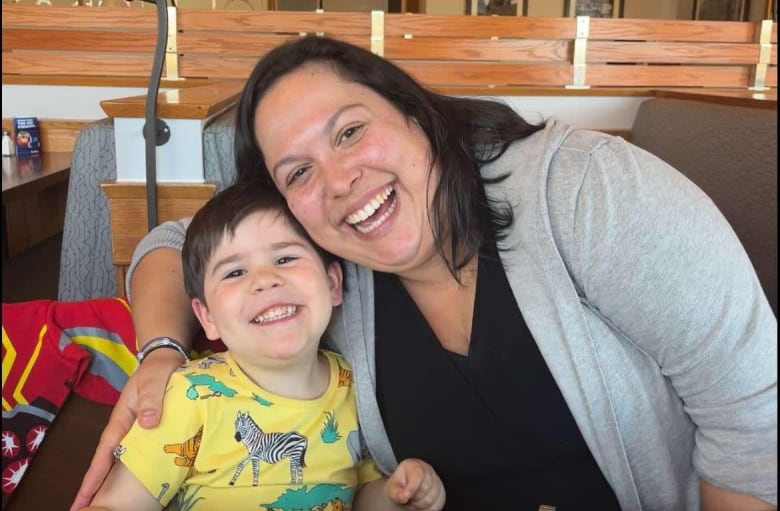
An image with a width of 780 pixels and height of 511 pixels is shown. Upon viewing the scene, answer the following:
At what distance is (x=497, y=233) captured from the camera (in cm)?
110

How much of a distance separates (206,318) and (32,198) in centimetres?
264

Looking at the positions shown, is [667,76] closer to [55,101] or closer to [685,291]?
[55,101]

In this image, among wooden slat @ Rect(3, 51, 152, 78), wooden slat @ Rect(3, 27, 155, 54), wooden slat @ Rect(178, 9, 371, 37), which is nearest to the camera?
wooden slat @ Rect(3, 51, 152, 78)

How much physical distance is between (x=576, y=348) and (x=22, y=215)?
122 inches

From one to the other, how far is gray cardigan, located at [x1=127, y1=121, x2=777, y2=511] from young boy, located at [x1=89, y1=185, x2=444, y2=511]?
0.93ft

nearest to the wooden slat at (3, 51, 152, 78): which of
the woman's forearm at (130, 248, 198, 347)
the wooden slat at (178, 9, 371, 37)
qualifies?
the wooden slat at (178, 9, 371, 37)

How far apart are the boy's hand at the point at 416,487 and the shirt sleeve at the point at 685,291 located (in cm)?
34

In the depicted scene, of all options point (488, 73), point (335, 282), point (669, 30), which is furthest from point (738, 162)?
point (669, 30)

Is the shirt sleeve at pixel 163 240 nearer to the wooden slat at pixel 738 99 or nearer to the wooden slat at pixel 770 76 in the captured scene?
the wooden slat at pixel 738 99

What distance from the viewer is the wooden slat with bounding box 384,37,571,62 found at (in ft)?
14.1

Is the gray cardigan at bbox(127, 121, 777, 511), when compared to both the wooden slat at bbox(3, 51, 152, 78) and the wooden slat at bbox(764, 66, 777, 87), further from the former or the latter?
the wooden slat at bbox(764, 66, 777, 87)

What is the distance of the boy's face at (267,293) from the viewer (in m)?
1.08

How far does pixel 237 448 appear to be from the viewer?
3.64 feet

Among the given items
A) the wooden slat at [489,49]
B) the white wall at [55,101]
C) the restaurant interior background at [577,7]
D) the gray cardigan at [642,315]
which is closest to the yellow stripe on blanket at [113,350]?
the gray cardigan at [642,315]
